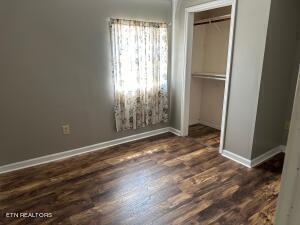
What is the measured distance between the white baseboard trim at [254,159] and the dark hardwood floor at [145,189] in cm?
9

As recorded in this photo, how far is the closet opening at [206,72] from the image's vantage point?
11.4 ft

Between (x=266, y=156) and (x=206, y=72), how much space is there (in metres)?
1.83

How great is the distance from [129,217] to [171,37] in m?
2.68

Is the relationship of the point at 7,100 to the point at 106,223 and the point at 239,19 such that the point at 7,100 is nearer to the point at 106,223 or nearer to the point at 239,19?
the point at 106,223

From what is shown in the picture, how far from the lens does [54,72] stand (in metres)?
2.65

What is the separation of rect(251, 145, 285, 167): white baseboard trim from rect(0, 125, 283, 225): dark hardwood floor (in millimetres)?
84

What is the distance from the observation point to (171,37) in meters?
3.44

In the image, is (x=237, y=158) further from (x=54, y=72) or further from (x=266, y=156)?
(x=54, y=72)

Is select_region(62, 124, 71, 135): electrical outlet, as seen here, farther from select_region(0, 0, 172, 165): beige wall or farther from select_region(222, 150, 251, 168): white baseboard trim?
select_region(222, 150, 251, 168): white baseboard trim

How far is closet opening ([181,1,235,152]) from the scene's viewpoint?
346cm

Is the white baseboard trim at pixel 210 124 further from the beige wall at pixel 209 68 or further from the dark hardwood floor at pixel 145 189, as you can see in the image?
the dark hardwood floor at pixel 145 189

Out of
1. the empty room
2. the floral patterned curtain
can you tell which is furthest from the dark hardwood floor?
the floral patterned curtain

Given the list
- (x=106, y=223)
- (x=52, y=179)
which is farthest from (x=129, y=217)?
(x=52, y=179)

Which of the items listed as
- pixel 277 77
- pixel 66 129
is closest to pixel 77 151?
pixel 66 129
